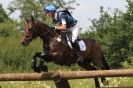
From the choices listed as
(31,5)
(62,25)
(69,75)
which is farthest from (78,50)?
(31,5)

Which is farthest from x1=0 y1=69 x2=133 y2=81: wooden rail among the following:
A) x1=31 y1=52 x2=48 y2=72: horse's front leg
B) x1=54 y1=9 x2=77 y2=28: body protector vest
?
x1=54 y1=9 x2=77 y2=28: body protector vest

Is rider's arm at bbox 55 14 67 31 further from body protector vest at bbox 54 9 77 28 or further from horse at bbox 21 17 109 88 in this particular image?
horse at bbox 21 17 109 88

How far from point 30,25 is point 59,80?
1833 mm

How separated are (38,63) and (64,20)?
1.45 m

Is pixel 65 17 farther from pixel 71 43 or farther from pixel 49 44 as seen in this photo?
pixel 71 43

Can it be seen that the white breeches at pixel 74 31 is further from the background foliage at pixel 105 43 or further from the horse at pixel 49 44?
the background foliage at pixel 105 43

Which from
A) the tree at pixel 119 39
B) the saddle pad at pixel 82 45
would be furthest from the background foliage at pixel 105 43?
the saddle pad at pixel 82 45

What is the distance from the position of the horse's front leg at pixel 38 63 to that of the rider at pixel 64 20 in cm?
97

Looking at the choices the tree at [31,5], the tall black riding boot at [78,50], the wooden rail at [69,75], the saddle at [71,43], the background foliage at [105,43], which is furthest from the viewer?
the tree at [31,5]

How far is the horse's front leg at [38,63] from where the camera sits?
39.0ft

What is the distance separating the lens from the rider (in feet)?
41.2

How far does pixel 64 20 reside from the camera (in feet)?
42.7

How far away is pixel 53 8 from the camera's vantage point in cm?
1255

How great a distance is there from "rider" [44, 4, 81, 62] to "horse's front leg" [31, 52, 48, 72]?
0.97 meters
